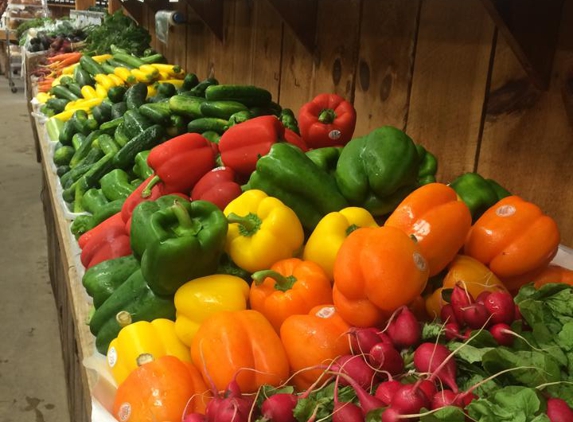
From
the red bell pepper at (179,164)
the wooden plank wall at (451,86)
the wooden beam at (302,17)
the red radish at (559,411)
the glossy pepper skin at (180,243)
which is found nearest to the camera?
the red radish at (559,411)

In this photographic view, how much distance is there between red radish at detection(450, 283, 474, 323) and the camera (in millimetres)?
960

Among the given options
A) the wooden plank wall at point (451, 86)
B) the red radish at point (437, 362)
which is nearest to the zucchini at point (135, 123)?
the wooden plank wall at point (451, 86)

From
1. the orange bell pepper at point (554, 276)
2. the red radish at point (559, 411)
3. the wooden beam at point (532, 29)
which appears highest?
the wooden beam at point (532, 29)

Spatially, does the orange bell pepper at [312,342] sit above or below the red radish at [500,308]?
below

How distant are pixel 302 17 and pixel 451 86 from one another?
2.68 feet

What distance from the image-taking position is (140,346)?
1167 mm

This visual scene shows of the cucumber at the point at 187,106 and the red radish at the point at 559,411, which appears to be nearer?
the red radish at the point at 559,411

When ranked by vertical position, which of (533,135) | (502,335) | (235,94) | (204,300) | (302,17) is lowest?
(204,300)

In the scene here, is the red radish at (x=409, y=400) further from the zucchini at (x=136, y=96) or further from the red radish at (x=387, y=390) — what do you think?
the zucchini at (x=136, y=96)

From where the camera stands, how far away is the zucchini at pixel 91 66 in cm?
437

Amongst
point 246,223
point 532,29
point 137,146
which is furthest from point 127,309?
point 137,146

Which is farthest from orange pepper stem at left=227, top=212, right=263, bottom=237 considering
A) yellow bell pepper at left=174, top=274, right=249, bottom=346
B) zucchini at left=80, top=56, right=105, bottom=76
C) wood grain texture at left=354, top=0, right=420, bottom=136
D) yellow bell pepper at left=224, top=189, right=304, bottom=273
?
zucchini at left=80, top=56, right=105, bottom=76

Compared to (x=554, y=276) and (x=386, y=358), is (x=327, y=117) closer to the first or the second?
(x=554, y=276)

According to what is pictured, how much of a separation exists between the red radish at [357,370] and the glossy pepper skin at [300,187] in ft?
1.78
